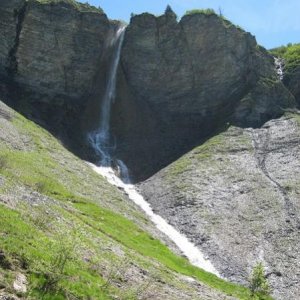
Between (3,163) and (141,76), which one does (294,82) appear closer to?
(141,76)

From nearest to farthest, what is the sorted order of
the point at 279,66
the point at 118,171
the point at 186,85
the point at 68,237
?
the point at 68,237
the point at 118,171
the point at 186,85
the point at 279,66

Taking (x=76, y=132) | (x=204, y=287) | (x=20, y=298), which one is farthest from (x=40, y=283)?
(x=76, y=132)

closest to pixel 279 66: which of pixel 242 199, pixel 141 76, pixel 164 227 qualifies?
pixel 141 76

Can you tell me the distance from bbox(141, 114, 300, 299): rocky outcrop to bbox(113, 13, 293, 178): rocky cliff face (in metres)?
6.62

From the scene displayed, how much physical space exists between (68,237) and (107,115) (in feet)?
249

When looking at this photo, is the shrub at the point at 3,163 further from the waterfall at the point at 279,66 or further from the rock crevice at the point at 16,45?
the waterfall at the point at 279,66

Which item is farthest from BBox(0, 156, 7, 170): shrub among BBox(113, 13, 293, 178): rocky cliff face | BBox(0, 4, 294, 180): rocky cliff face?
BBox(113, 13, 293, 178): rocky cliff face

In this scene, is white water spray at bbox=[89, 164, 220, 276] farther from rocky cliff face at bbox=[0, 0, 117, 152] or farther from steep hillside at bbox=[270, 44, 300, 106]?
steep hillside at bbox=[270, 44, 300, 106]

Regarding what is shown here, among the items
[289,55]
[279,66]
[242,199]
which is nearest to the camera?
[242,199]

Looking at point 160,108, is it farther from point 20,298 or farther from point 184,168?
point 20,298

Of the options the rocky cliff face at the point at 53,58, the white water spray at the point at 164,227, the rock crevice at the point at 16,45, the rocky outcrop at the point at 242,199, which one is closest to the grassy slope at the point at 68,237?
the white water spray at the point at 164,227

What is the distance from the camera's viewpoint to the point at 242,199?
67688 millimetres

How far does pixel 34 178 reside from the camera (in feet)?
185

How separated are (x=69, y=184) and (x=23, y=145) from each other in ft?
41.3
